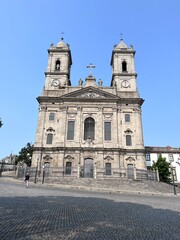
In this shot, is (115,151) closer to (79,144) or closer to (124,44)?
(79,144)

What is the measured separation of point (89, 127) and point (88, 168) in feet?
23.6

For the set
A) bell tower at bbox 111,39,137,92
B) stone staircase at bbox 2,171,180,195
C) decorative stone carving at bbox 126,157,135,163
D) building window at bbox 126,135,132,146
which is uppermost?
bell tower at bbox 111,39,137,92

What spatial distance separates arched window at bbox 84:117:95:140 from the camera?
32688 millimetres

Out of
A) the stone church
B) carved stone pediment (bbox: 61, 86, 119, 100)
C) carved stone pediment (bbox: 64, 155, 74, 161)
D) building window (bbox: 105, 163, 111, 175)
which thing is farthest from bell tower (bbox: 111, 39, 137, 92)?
carved stone pediment (bbox: 64, 155, 74, 161)

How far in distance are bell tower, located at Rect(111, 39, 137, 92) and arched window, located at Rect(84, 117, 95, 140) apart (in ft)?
30.3

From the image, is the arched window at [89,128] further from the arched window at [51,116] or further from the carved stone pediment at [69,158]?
the arched window at [51,116]

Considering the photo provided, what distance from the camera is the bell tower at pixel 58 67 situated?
125 ft

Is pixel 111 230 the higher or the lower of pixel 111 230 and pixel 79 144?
the lower

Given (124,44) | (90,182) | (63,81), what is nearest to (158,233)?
(90,182)

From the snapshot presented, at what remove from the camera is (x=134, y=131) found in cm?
3294

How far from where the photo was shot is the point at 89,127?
110 ft

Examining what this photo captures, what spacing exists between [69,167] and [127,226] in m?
24.8

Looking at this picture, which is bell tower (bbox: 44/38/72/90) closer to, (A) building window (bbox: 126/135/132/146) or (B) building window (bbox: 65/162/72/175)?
(B) building window (bbox: 65/162/72/175)

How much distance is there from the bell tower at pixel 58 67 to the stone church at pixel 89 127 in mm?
196
